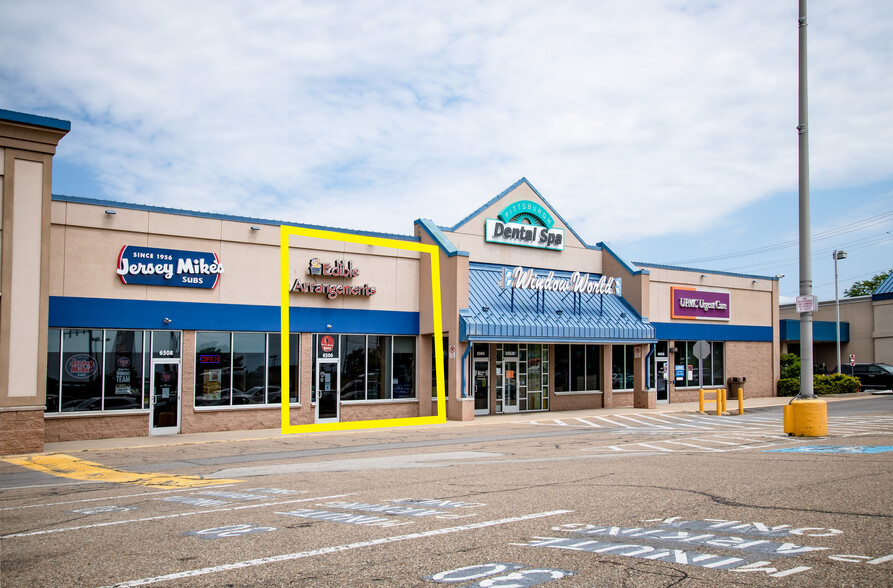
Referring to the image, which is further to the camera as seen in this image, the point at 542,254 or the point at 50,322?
the point at 542,254

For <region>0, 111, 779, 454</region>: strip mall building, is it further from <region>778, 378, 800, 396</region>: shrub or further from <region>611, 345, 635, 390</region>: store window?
<region>778, 378, 800, 396</region>: shrub

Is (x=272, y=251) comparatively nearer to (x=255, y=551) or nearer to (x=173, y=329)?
(x=173, y=329)

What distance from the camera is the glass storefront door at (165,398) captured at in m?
21.0

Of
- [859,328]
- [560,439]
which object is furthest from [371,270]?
[859,328]

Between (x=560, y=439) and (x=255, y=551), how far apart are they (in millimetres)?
13283

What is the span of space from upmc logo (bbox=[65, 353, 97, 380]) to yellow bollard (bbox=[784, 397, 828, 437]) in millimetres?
18371

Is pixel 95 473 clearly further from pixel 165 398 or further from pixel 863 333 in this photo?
pixel 863 333

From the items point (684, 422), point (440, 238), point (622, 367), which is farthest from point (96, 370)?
point (622, 367)

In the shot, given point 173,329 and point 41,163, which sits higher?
point 41,163

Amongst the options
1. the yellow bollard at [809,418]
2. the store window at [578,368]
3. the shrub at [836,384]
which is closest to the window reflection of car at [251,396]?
the store window at [578,368]

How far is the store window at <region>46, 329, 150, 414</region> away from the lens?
64.2 ft

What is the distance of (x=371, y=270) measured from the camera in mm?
25391

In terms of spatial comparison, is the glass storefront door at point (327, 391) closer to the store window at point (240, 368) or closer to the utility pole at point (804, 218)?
the store window at point (240, 368)

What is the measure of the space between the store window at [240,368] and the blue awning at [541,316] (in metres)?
6.34
